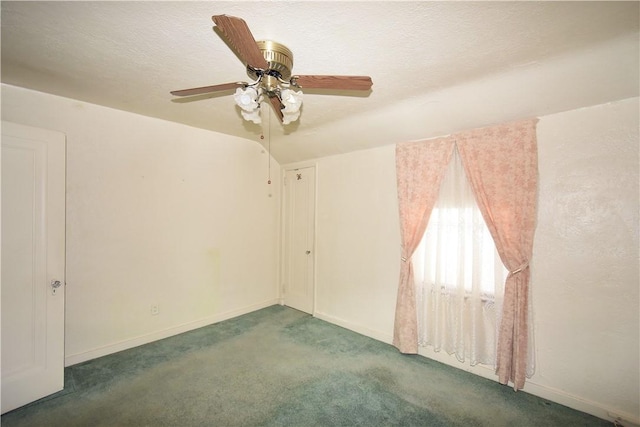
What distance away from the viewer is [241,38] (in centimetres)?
111

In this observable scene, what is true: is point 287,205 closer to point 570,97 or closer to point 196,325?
point 196,325

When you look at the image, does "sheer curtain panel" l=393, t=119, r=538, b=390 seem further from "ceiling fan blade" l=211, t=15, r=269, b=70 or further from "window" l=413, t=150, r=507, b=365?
"ceiling fan blade" l=211, t=15, r=269, b=70

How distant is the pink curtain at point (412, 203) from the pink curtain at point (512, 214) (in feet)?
1.37

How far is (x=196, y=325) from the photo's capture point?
3381mm

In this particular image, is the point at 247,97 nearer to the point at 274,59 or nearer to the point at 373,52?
the point at 274,59

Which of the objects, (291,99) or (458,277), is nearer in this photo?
(291,99)

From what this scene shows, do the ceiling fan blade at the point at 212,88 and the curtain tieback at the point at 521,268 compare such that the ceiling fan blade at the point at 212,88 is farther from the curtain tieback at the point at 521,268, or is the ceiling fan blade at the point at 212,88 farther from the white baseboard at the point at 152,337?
the white baseboard at the point at 152,337

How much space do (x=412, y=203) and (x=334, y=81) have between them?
1739 millimetres

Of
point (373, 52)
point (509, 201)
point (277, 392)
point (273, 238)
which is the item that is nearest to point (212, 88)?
point (373, 52)

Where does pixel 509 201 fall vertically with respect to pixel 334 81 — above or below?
below

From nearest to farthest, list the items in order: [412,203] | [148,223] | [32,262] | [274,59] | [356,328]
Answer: [274,59] → [32,262] → [412,203] → [148,223] → [356,328]

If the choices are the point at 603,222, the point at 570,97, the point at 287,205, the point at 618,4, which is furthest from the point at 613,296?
the point at 287,205

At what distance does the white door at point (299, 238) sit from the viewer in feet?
13.0

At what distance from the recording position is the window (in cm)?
243
